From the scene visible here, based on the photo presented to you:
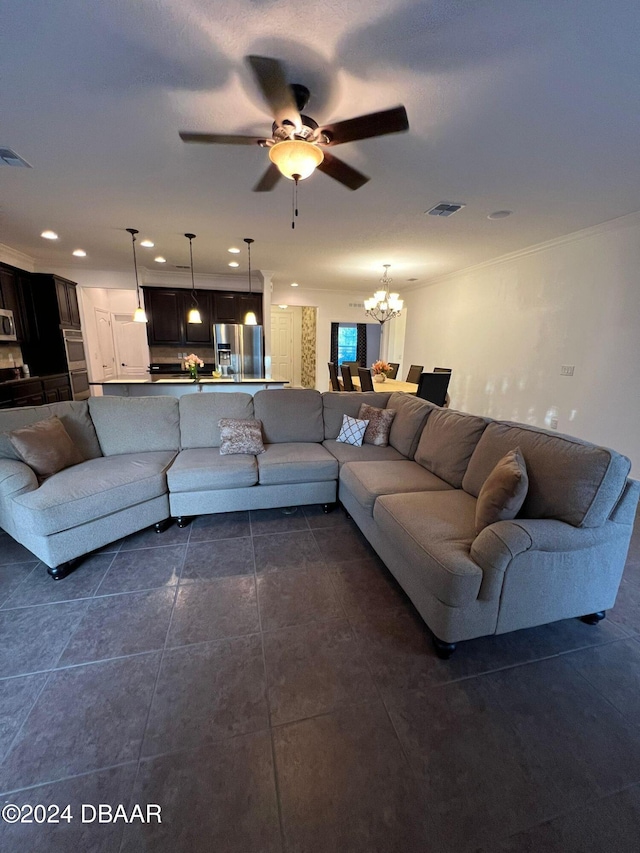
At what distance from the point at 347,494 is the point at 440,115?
2477mm

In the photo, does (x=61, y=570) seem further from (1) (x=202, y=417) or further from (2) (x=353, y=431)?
(2) (x=353, y=431)

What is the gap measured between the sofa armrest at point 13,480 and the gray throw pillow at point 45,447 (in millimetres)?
155

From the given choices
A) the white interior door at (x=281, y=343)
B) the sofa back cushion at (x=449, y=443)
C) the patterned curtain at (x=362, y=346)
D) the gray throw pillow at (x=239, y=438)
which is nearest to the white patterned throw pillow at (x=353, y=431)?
the sofa back cushion at (x=449, y=443)

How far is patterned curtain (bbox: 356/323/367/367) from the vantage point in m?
10.8

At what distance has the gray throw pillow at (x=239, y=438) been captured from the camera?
287 centimetres

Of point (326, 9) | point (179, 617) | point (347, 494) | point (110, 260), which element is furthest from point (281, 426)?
point (110, 260)

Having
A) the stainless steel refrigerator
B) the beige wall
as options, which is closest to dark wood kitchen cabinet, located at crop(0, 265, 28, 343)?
the stainless steel refrigerator

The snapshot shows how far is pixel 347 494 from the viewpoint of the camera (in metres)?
2.71

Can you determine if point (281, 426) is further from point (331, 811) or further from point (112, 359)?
point (112, 359)

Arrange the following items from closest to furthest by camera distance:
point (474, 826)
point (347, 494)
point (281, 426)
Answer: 1. point (474, 826)
2. point (347, 494)
3. point (281, 426)

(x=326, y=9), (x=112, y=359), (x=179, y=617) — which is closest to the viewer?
(x=326, y=9)

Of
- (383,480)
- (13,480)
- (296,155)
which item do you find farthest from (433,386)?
(13,480)

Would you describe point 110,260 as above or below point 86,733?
above

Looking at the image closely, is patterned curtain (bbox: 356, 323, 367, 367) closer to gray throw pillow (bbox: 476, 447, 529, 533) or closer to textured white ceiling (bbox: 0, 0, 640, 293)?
textured white ceiling (bbox: 0, 0, 640, 293)
